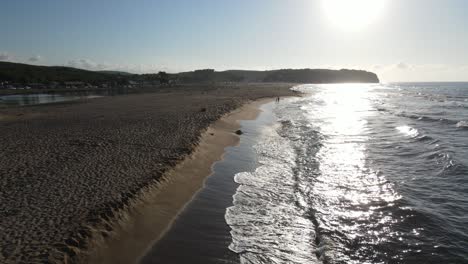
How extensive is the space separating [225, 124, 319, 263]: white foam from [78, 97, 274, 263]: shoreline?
1732 mm

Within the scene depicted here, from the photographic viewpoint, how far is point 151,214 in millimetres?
9125

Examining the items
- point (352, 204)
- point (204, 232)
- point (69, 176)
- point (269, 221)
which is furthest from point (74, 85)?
point (352, 204)

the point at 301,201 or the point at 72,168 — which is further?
the point at 72,168

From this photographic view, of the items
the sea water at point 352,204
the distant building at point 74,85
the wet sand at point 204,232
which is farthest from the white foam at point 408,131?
the distant building at point 74,85

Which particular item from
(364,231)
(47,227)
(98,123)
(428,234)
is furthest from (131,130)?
(428,234)

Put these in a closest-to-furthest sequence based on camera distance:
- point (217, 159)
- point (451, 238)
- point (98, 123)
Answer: point (451, 238) → point (217, 159) → point (98, 123)

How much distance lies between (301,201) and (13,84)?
122 meters

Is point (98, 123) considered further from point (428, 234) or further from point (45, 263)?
point (428, 234)

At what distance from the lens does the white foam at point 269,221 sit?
7609 mm

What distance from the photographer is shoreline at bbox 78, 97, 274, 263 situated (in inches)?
281

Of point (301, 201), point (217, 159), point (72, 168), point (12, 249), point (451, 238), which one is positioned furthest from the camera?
point (217, 159)

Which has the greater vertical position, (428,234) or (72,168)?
(72,168)

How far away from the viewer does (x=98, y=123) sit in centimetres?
2317

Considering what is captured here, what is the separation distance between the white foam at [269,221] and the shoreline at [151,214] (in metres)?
1.73
